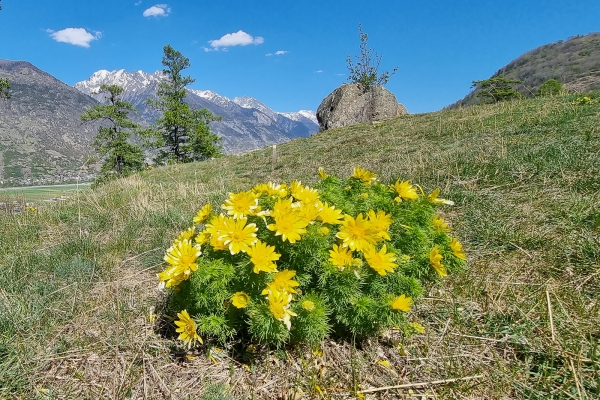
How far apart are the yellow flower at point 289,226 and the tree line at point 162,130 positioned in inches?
1004

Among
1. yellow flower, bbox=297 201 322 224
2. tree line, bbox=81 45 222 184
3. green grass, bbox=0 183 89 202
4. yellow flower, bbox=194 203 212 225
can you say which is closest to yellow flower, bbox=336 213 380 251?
yellow flower, bbox=297 201 322 224

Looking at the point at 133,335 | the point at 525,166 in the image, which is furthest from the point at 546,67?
the point at 133,335

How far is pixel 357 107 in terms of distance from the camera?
18.0m

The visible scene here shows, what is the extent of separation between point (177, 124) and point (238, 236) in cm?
2882

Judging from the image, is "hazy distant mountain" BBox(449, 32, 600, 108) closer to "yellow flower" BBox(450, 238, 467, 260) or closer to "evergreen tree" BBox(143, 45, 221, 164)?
"evergreen tree" BBox(143, 45, 221, 164)

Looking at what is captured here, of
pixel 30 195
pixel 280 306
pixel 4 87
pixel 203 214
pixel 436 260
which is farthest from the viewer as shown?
pixel 4 87

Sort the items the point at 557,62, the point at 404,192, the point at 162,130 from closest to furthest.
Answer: the point at 404,192 → the point at 162,130 → the point at 557,62

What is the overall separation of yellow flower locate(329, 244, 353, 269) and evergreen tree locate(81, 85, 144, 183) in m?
26.5

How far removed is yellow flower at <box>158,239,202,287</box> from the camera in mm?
1443

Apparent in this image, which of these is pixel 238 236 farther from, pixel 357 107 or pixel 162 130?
pixel 162 130

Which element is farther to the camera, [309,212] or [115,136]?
[115,136]

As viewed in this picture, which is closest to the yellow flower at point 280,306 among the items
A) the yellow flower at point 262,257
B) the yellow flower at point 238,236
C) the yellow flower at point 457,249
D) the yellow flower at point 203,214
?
the yellow flower at point 262,257

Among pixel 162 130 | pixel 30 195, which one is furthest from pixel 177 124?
pixel 30 195

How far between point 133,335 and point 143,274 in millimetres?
764
